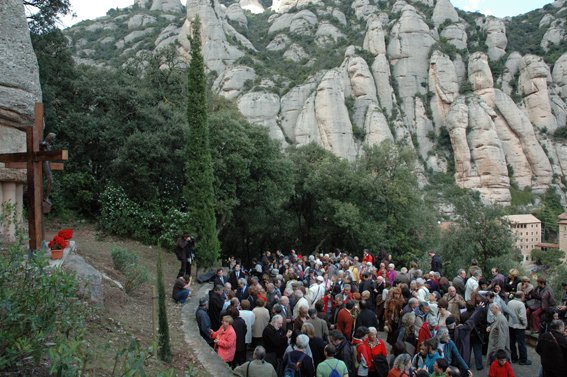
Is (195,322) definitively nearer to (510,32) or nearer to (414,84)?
(414,84)

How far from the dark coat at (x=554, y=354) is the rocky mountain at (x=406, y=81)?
2103 inches

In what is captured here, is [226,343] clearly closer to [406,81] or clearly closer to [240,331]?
[240,331]

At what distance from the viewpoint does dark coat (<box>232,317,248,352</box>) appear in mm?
7219

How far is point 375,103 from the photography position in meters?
65.8

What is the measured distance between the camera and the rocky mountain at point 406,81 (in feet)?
204

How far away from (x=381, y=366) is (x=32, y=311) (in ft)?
14.8

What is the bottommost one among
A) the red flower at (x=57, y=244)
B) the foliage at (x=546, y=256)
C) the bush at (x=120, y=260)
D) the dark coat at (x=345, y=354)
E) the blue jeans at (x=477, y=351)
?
the foliage at (x=546, y=256)

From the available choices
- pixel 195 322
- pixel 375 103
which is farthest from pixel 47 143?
pixel 375 103

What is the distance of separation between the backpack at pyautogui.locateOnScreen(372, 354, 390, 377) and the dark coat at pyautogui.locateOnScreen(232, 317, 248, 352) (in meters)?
2.19

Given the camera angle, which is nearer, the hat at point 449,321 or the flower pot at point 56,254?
the hat at point 449,321

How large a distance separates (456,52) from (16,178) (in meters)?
75.3

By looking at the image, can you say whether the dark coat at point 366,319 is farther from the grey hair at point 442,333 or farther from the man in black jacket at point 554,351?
the man in black jacket at point 554,351

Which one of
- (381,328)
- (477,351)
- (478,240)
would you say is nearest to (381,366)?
(477,351)

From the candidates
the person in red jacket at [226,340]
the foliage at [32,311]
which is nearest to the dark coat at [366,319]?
the person in red jacket at [226,340]
